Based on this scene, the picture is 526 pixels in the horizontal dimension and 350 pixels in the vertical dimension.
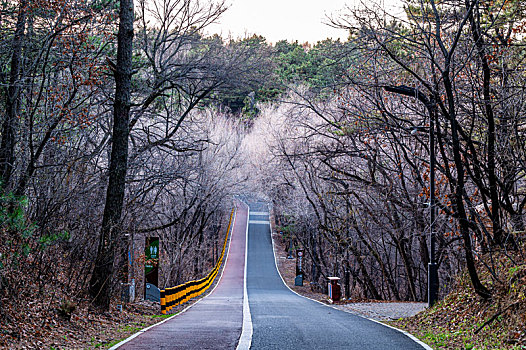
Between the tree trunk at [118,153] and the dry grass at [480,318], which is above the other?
the tree trunk at [118,153]

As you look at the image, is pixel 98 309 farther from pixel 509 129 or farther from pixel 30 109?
pixel 509 129

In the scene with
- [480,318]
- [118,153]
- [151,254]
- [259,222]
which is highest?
[118,153]

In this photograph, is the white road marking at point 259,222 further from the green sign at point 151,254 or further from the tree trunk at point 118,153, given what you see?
the tree trunk at point 118,153

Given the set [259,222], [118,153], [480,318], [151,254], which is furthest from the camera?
[259,222]

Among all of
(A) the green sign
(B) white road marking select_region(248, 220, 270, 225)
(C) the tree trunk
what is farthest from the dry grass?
(B) white road marking select_region(248, 220, 270, 225)

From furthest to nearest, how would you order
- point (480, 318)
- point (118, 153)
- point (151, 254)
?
point (151, 254) < point (118, 153) < point (480, 318)

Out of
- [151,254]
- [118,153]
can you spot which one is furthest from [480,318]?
[151,254]

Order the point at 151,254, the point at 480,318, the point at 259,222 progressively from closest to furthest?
1. the point at 480,318
2. the point at 151,254
3. the point at 259,222

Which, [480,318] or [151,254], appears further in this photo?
[151,254]

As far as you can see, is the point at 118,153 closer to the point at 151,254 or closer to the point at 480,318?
the point at 151,254

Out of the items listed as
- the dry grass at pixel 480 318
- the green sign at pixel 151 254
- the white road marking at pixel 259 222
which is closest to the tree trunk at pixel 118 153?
the green sign at pixel 151 254

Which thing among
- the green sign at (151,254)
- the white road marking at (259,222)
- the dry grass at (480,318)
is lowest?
the dry grass at (480,318)

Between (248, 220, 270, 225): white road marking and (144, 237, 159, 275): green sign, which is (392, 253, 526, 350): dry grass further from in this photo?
(248, 220, 270, 225): white road marking

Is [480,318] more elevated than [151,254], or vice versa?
[151,254]
